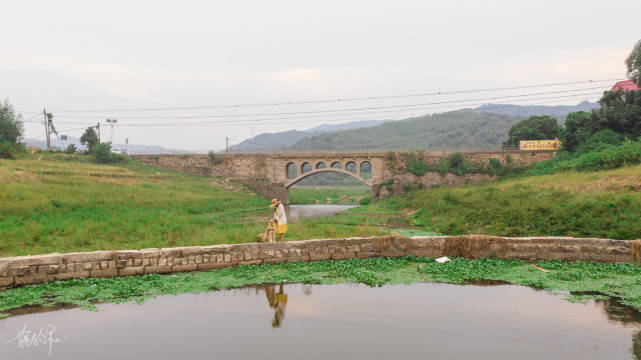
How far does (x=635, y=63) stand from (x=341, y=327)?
4126cm

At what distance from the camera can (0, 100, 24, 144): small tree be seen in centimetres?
4578

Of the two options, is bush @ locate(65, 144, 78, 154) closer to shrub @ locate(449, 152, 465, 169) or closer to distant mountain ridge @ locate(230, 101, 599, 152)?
shrub @ locate(449, 152, 465, 169)

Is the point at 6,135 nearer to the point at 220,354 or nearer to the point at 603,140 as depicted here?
the point at 220,354

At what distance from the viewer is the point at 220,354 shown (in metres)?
6.99

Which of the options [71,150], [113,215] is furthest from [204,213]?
[71,150]

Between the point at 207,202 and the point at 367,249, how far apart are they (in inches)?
1047

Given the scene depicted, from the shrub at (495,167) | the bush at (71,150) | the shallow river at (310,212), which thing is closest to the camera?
the shallow river at (310,212)

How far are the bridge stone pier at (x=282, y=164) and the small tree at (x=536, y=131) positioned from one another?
20.4 feet

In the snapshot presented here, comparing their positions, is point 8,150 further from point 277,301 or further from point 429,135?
point 429,135

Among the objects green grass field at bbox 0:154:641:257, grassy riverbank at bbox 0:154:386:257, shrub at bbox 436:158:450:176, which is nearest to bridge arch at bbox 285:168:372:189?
shrub at bbox 436:158:450:176

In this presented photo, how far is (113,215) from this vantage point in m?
23.8

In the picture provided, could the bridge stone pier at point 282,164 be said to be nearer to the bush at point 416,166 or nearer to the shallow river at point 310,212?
the bush at point 416,166

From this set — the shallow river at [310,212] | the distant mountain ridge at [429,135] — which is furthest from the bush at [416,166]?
the distant mountain ridge at [429,135]

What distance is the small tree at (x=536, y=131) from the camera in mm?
50344
